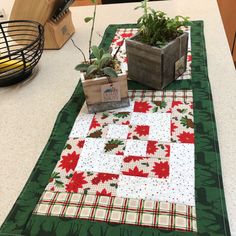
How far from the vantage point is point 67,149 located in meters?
0.75

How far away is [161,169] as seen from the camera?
0.66m

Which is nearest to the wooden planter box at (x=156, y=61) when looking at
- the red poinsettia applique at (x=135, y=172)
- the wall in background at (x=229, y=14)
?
the red poinsettia applique at (x=135, y=172)

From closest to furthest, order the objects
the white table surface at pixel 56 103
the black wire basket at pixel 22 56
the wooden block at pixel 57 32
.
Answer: the white table surface at pixel 56 103 < the black wire basket at pixel 22 56 < the wooden block at pixel 57 32

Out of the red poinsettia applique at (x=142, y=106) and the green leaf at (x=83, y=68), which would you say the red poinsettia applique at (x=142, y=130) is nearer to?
the red poinsettia applique at (x=142, y=106)

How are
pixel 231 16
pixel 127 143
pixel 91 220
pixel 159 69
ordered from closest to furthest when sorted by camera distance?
1. pixel 91 220
2. pixel 127 143
3. pixel 159 69
4. pixel 231 16

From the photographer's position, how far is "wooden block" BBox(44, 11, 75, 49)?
1.15m

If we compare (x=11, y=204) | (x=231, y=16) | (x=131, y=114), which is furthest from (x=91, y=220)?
(x=231, y=16)

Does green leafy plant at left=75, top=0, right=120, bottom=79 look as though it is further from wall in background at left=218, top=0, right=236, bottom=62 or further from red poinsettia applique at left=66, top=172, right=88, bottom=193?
wall in background at left=218, top=0, right=236, bottom=62

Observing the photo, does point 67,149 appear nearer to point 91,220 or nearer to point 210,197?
point 91,220

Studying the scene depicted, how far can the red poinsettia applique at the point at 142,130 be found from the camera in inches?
30.1

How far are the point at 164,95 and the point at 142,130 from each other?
0.17 metres

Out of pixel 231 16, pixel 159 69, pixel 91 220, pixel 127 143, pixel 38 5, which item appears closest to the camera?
pixel 91 220

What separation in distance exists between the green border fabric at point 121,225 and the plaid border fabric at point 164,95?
28 mm

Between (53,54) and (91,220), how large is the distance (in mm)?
815
